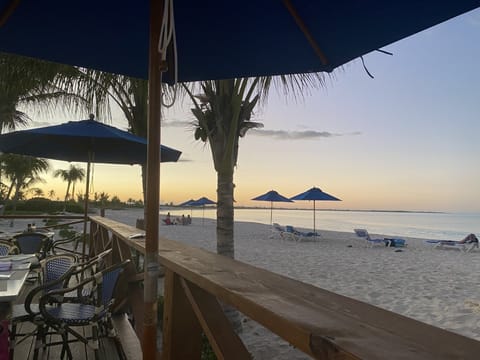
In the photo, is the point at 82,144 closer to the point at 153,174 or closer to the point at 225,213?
the point at 225,213

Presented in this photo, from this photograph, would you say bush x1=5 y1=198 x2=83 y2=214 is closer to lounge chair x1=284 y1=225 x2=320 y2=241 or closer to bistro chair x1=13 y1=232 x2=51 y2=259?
lounge chair x1=284 y1=225 x2=320 y2=241

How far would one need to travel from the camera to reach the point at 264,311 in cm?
91

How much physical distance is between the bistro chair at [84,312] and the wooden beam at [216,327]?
1.16m

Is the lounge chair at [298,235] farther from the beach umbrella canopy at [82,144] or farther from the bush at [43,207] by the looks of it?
the bush at [43,207]

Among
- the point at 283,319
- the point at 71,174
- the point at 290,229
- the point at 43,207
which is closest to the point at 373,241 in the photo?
the point at 290,229

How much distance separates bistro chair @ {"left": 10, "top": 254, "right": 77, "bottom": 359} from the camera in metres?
2.38

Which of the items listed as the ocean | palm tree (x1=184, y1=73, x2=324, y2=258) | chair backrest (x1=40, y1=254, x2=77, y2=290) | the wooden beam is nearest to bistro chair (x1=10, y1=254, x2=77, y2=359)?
chair backrest (x1=40, y1=254, x2=77, y2=290)

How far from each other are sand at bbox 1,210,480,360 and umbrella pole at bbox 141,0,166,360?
3317 millimetres

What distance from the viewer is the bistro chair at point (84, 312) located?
2314 millimetres

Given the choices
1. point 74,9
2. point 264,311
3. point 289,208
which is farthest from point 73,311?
point 289,208

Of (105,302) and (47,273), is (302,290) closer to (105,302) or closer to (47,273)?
(105,302)

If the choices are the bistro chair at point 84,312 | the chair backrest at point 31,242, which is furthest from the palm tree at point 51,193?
the bistro chair at point 84,312

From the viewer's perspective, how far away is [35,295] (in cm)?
284

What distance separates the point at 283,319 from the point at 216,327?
1.79ft
